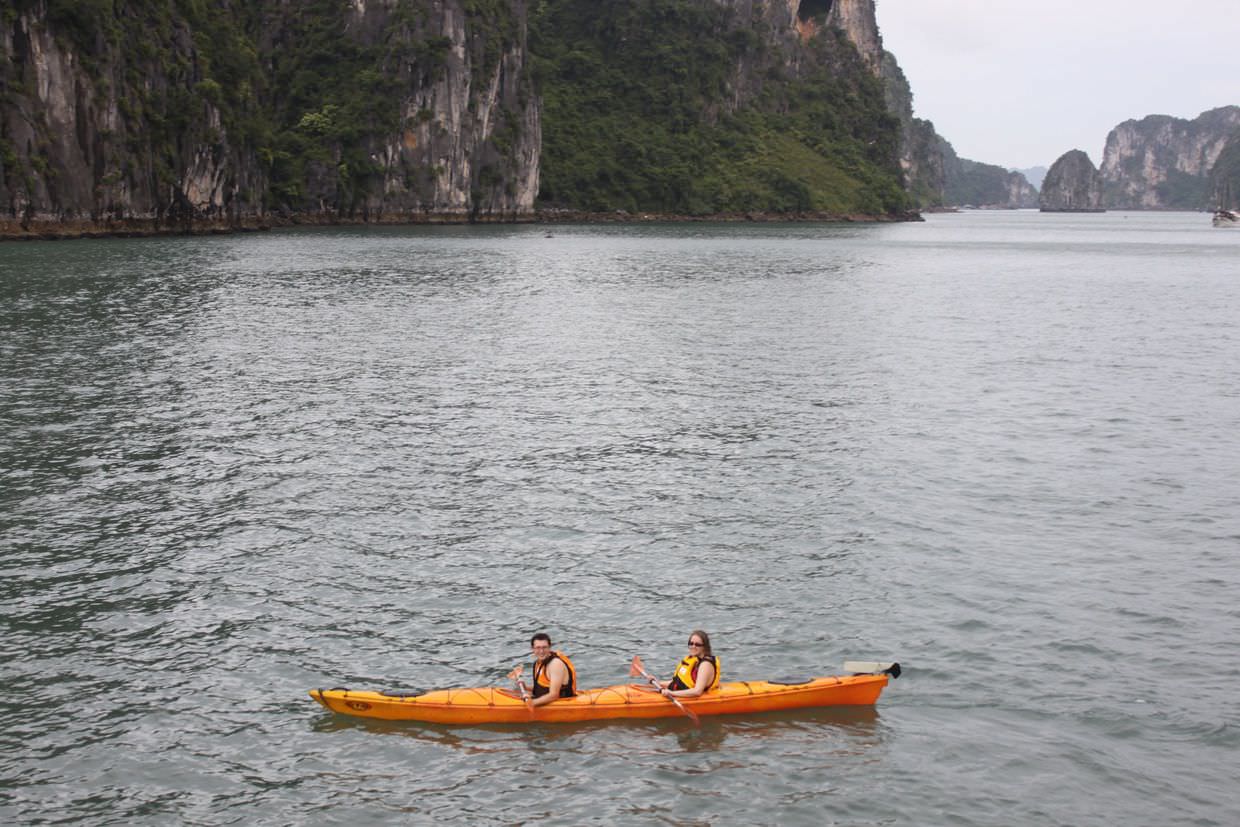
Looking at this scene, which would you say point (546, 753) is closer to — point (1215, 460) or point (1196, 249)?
point (1215, 460)

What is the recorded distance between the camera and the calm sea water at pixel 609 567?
14.5 meters

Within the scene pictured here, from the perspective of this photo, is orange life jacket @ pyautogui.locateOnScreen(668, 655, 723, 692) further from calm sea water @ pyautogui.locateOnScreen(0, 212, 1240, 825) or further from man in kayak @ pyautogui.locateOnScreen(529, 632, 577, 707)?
man in kayak @ pyautogui.locateOnScreen(529, 632, 577, 707)

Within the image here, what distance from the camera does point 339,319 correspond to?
183 ft

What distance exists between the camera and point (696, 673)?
52.9 feet

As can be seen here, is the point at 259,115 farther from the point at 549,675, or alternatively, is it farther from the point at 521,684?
the point at 549,675

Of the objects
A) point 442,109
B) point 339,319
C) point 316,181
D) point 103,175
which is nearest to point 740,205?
point 442,109

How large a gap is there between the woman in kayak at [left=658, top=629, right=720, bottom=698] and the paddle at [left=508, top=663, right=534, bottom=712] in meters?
1.85

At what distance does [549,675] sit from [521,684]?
0.47 meters

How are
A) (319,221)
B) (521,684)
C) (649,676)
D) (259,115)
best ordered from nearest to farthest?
(521,684), (649,676), (259,115), (319,221)

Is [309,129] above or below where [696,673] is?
above

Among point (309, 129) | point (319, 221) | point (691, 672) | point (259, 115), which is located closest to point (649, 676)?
point (691, 672)

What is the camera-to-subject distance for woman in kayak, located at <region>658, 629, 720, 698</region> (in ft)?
52.4

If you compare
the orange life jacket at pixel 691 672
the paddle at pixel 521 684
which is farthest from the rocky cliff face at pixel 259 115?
the orange life jacket at pixel 691 672

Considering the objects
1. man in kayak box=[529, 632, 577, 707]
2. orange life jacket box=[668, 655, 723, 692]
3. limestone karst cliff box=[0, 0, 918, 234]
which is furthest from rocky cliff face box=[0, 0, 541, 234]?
orange life jacket box=[668, 655, 723, 692]
